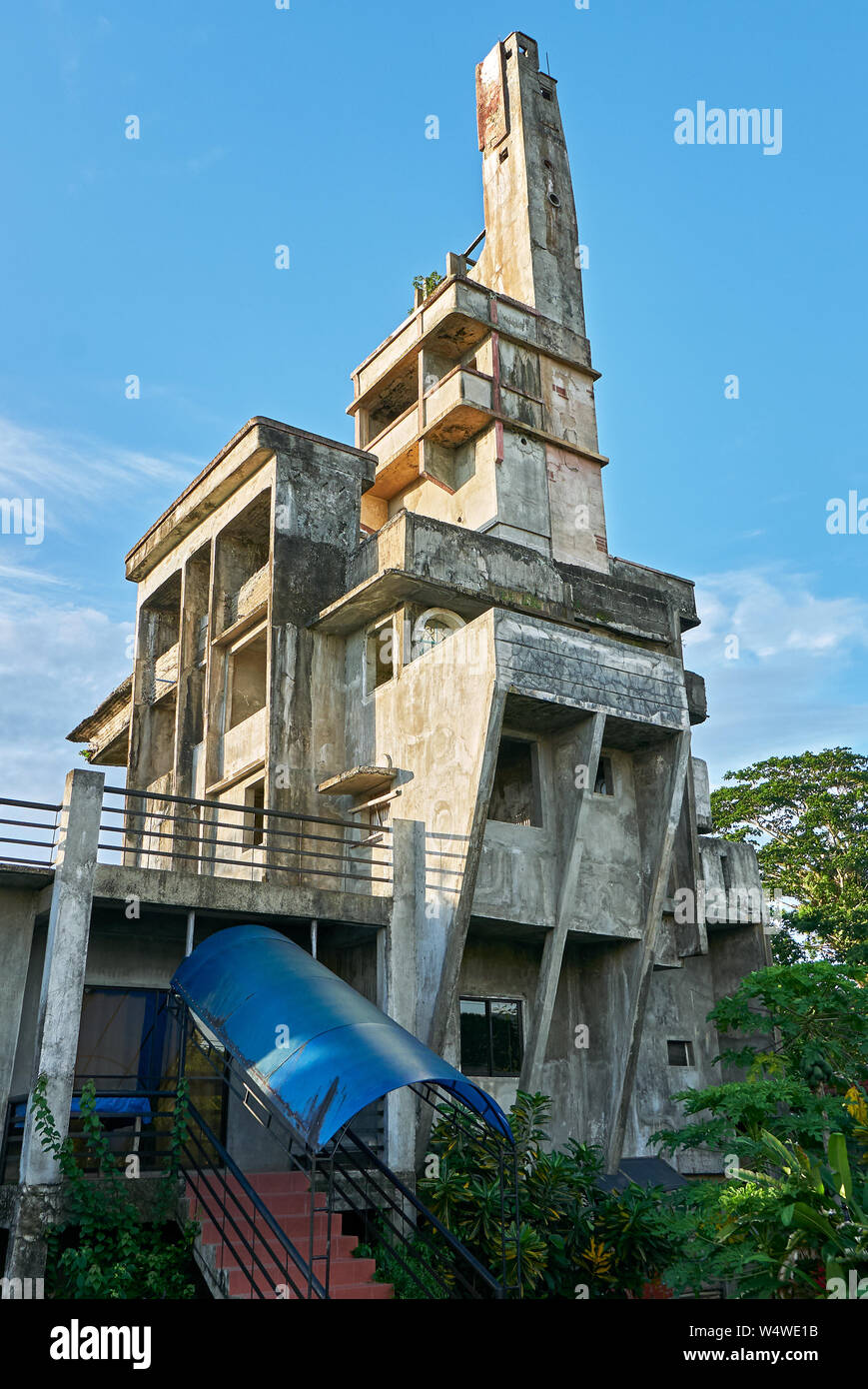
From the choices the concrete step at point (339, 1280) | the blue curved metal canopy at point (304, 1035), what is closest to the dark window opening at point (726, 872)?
the blue curved metal canopy at point (304, 1035)

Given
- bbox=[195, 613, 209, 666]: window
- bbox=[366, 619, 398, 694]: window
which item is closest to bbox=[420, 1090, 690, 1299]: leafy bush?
bbox=[366, 619, 398, 694]: window

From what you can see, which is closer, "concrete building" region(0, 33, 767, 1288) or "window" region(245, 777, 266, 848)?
"concrete building" region(0, 33, 767, 1288)

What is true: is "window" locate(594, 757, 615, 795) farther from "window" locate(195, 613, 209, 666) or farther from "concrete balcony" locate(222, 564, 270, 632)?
"window" locate(195, 613, 209, 666)

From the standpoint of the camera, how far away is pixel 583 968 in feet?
61.3

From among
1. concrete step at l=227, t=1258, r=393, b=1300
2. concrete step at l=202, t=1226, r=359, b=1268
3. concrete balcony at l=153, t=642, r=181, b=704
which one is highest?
concrete balcony at l=153, t=642, r=181, b=704

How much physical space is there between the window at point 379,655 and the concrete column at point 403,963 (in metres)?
3.76

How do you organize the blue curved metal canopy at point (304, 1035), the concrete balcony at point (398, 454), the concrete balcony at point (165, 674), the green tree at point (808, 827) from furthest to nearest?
1. the green tree at point (808, 827)
2. the concrete balcony at point (165, 674)
3. the concrete balcony at point (398, 454)
4. the blue curved metal canopy at point (304, 1035)

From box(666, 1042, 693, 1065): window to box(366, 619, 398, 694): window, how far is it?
27.9 feet

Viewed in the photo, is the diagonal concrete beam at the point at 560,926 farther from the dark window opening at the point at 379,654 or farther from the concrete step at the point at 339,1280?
the concrete step at the point at 339,1280

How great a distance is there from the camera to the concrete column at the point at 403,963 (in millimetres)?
14648

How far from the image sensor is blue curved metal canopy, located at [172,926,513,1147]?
428 inches
